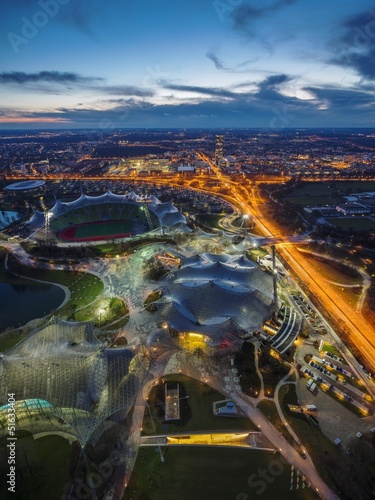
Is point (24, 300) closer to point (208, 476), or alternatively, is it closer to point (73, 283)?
point (73, 283)

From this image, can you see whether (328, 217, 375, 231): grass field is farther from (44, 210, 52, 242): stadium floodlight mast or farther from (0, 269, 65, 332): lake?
(44, 210, 52, 242): stadium floodlight mast

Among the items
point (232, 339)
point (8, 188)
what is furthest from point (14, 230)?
point (232, 339)

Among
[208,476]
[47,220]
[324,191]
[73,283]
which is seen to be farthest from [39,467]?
[324,191]

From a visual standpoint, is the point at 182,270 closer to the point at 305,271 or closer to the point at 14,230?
the point at 305,271

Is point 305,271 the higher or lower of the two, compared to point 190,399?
higher

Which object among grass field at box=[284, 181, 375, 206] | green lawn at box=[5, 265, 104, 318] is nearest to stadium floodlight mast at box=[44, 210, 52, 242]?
green lawn at box=[5, 265, 104, 318]

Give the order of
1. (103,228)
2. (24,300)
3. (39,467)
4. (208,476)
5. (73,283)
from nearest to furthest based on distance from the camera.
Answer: (208,476) < (39,467) < (24,300) < (73,283) < (103,228)
